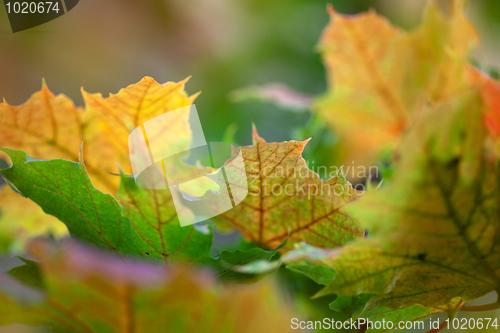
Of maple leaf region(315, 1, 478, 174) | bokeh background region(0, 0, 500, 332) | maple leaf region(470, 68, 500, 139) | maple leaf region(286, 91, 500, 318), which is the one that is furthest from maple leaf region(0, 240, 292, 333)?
bokeh background region(0, 0, 500, 332)

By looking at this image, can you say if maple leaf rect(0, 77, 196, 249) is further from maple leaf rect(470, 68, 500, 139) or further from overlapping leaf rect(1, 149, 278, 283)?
maple leaf rect(470, 68, 500, 139)

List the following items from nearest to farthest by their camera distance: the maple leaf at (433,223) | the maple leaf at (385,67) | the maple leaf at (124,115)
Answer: the maple leaf at (433,223)
the maple leaf at (124,115)
the maple leaf at (385,67)

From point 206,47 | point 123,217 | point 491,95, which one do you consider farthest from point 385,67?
point 206,47

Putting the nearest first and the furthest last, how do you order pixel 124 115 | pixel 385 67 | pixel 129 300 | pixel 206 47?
pixel 129 300
pixel 124 115
pixel 385 67
pixel 206 47

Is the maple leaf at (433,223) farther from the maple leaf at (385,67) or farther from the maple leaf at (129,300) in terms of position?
the maple leaf at (385,67)

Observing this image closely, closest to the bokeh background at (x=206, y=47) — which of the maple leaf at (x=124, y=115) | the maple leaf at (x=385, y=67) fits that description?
the maple leaf at (x=385, y=67)

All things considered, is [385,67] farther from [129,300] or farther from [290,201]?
[129,300]

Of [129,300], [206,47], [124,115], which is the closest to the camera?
[129,300]
